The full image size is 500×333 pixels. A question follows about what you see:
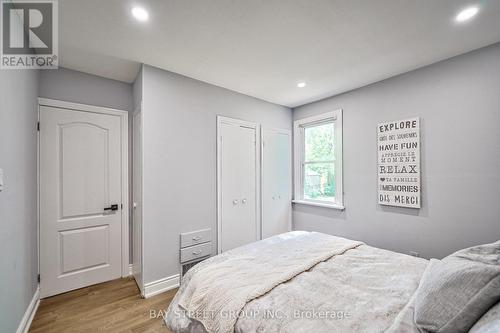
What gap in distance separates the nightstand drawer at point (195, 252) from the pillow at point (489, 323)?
7.94 ft

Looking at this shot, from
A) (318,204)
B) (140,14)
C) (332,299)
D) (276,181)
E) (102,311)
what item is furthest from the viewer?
(276,181)

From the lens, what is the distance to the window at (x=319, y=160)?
3243 mm

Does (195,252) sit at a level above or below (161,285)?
above

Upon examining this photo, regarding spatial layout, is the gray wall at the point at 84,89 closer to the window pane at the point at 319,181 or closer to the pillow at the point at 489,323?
the window pane at the point at 319,181

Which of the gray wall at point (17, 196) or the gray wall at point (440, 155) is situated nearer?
the gray wall at point (17, 196)

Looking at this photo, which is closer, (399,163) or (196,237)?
(399,163)

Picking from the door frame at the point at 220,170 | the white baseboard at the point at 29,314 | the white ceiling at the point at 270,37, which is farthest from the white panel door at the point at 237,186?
the white baseboard at the point at 29,314

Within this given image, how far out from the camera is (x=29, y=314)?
191cm

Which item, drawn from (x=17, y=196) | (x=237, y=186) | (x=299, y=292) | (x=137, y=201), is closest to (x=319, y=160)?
(x=237, y=186)

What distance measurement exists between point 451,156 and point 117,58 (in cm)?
357

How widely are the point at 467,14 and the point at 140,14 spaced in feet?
7.99

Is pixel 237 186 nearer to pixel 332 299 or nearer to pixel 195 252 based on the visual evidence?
pixel 195 252

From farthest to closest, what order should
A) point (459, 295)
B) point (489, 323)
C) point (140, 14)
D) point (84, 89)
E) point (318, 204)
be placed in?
point (318, 204) → point (84, 89) → point (140, 14) → point (459, 295) → point (489, 323)

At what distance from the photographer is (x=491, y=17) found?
1.66 meters
